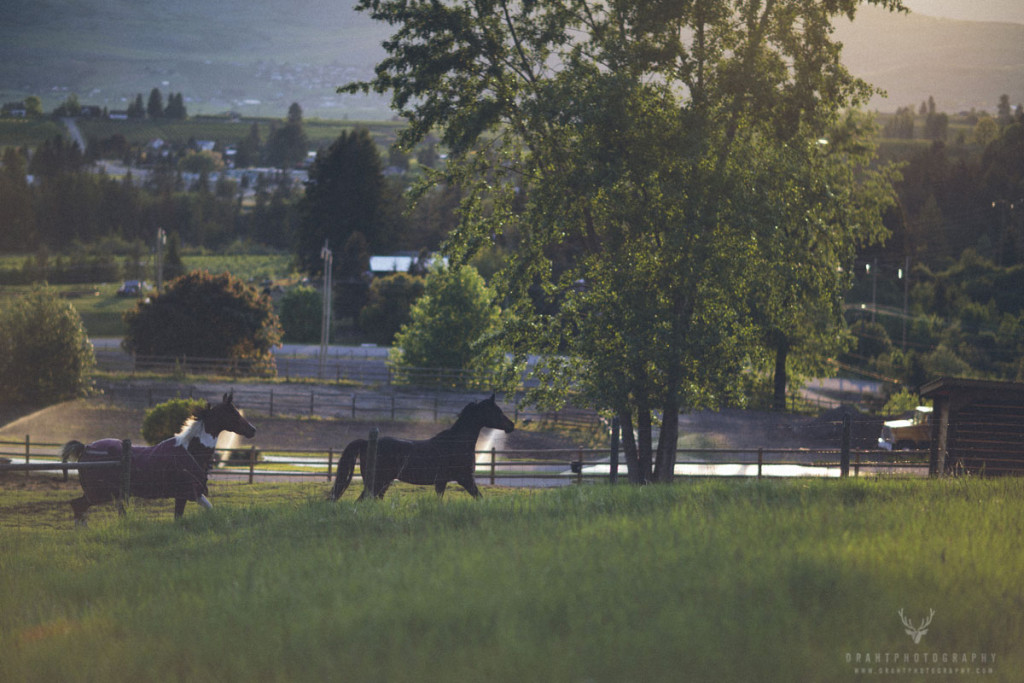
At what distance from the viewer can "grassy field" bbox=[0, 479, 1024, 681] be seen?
6.52 meters

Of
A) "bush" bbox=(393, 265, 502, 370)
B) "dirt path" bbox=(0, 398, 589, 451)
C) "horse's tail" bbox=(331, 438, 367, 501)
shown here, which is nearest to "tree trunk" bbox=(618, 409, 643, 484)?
"horse's tail" bbox=(331, 438, 367, 501)

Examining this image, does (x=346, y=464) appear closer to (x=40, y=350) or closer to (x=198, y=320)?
(x=40, y=350)

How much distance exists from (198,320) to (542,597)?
5506cm

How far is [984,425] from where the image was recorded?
71.8ft

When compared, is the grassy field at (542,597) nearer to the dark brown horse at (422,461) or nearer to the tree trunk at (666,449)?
the dark brown horse at (422,461)

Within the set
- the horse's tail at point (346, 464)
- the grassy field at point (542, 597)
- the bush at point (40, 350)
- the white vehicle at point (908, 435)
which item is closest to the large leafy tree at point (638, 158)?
the horse's tail at point (346, 464)

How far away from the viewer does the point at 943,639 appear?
7.03m

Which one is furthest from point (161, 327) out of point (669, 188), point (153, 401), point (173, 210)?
point (173, 210)

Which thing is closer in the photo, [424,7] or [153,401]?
[424,7]

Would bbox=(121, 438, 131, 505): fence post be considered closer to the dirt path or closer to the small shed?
the small shed

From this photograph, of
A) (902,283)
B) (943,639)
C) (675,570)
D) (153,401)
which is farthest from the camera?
(902,283)

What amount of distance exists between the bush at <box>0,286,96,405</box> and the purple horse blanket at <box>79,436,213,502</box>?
110 feet

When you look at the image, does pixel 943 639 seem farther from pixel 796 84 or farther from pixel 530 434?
pixel 530 434

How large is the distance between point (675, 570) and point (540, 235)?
12162mm
